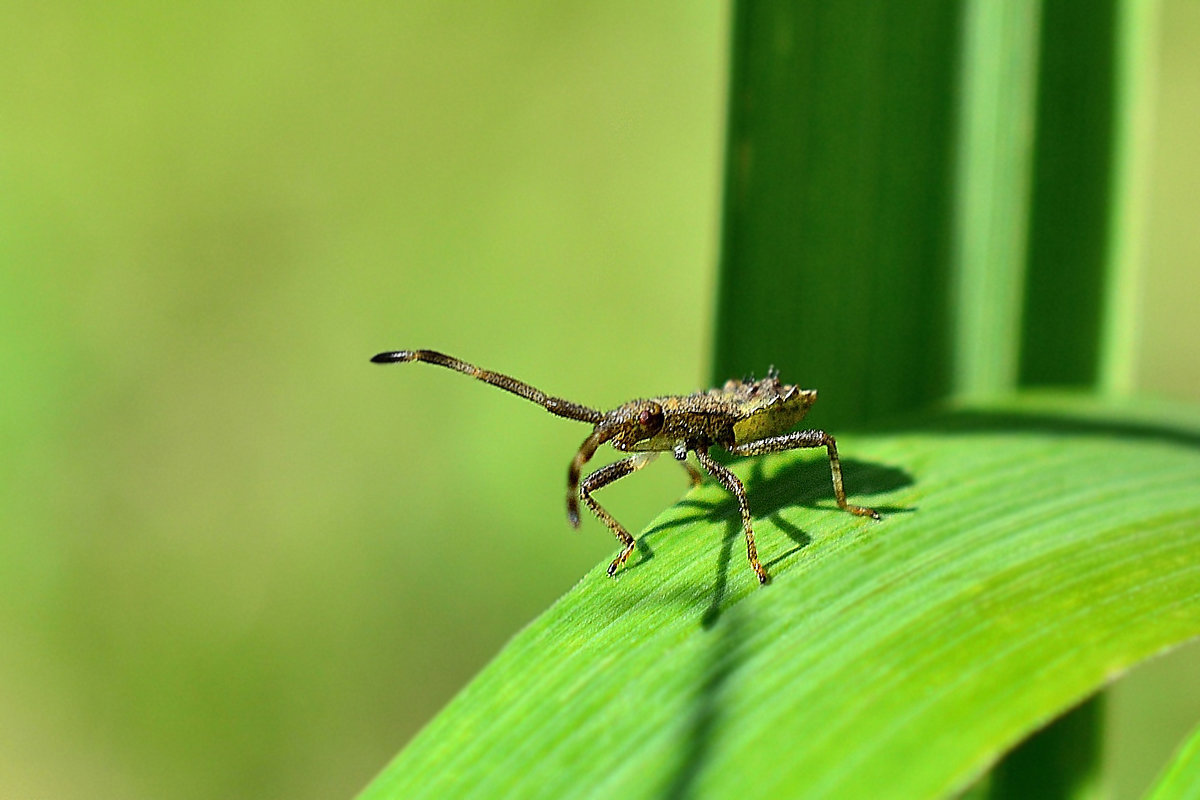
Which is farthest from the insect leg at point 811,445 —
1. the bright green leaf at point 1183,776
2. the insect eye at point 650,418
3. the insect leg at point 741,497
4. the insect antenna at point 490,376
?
the bright green leaf at point 1183,776

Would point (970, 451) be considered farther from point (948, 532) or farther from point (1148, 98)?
point (1148, 98)

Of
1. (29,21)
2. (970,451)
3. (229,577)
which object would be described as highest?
(29,21)

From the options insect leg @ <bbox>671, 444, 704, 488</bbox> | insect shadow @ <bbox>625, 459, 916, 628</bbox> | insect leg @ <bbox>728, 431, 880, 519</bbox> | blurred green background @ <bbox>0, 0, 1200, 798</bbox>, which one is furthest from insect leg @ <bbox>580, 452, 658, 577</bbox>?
blurred green background @ <bbox>0, 0, 1200, 798</bbox>

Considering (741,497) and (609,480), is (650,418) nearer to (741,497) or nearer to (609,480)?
(609,480)

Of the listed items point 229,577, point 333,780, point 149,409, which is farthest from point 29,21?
point 333,780

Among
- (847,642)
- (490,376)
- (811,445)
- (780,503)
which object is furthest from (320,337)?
(847,642)
